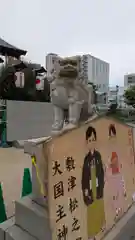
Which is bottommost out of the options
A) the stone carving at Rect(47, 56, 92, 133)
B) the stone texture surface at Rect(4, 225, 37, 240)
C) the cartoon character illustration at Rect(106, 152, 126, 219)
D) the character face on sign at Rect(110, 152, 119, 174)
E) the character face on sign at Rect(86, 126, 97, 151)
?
the stone texture surface at Rect(4, 225, 37, 240)

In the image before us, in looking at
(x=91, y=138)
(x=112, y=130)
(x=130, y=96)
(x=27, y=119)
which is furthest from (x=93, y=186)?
(x=130, y=96)

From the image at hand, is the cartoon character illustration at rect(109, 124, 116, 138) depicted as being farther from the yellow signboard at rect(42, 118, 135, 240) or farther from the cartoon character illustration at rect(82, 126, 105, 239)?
the cartoon character illustration at rect(82, 126, 105, 239)

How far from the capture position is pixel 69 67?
158 cm

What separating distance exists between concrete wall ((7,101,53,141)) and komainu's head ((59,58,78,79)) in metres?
3.35

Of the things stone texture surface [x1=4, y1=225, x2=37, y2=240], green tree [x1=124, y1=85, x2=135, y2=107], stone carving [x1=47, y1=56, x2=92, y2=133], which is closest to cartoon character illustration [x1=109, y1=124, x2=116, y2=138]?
stone carving [x1=47, y1=56, x2=92, y2=133]

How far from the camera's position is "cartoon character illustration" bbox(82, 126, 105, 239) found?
44.0 inches

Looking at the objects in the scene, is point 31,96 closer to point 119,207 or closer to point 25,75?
point 25,75

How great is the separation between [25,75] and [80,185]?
4770mm

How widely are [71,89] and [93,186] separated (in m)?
0.82

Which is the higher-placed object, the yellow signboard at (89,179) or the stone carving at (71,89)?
the stone carving at (71,89)

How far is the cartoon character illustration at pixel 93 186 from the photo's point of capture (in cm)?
112

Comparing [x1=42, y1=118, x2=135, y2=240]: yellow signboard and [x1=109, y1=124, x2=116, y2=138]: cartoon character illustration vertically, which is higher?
[x1=109, y1=124, x2=116, y2=138]: cartoon character illustration

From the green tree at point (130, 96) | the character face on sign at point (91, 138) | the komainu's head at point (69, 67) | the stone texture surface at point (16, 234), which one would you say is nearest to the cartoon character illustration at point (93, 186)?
the character face on sign at point (91, 138)

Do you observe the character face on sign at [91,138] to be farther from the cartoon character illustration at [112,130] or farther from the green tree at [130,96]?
the green tree at [130,96]
